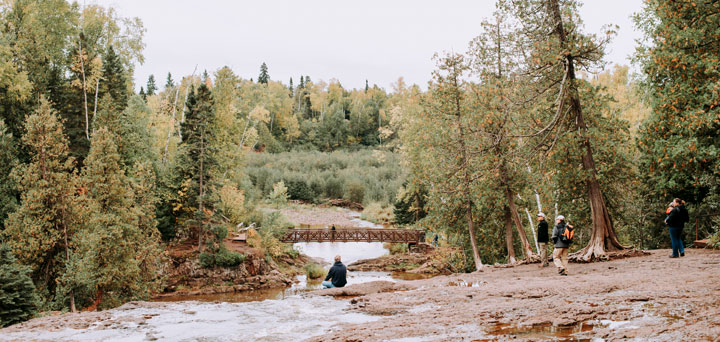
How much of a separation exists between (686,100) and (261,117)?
3224 cm

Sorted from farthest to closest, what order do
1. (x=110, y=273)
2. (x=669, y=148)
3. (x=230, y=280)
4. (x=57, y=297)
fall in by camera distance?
(x=230, y=280) < (x=110, y=273) < (x=57, y=297) < (x=669, y=148)

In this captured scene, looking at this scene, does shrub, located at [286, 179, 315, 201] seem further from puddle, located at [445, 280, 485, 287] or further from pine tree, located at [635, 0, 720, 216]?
puddle, located at [445, 280, 485, 287]

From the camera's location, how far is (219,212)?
95.7 ft

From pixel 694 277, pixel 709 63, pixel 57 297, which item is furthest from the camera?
pixel 57 297

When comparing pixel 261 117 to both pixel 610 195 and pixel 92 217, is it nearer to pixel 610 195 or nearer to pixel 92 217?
pixel 92 217

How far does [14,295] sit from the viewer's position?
14406mm

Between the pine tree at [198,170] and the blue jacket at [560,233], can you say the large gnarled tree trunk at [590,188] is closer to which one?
the blue jacket at [560,233]

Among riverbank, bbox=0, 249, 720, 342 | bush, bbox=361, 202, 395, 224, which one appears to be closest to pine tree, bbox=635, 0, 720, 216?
riverbank, bbox=0, 249, 720, 342

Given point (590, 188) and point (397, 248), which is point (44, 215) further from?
point (397, 248)

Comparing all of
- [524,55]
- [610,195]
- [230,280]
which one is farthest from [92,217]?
[610,195]

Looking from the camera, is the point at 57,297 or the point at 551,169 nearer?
the point at 551,169

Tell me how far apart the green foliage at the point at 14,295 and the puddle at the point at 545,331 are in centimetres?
1434

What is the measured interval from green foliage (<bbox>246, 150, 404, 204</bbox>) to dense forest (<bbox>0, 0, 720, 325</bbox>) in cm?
2518

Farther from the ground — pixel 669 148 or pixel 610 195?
pixel 669 148
